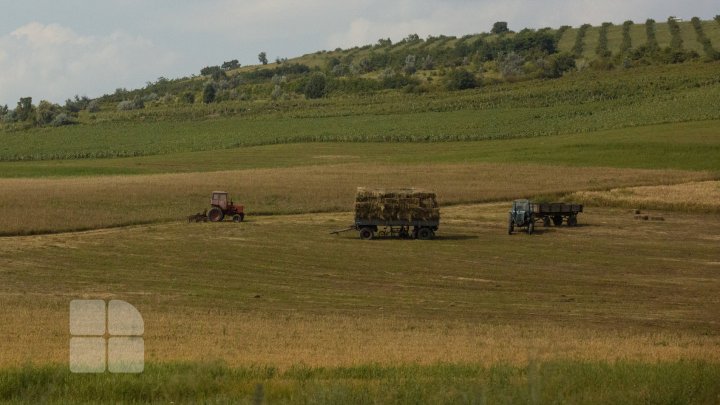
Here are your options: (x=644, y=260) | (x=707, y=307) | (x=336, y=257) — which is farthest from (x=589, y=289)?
(x=336, y=257)

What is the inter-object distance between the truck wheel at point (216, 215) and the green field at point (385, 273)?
3.99 ft

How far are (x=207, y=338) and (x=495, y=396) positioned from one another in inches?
421

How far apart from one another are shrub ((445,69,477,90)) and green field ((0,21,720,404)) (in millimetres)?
38839

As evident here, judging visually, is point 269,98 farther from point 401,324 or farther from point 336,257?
point 401,324

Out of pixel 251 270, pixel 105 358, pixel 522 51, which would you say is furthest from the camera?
pixel 522 51

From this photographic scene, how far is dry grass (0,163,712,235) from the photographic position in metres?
54.4

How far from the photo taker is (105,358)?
16375 millimetres

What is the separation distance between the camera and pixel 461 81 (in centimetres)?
14712

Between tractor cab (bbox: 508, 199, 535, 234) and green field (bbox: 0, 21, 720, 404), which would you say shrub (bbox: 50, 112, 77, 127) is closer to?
green field (bbox: 0, 21, 720, 404)

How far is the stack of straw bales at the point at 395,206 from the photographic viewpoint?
158 ft

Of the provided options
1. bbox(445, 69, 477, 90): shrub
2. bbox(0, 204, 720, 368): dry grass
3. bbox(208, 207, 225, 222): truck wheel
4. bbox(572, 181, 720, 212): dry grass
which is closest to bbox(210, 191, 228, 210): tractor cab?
bbox(208, 207, 225, 222): truck wheel

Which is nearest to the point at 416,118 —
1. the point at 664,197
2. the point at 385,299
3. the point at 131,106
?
the point at 131,106

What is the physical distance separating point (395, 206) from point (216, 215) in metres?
9.77

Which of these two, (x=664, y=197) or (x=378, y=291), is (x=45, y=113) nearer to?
(x=664, y=197)
